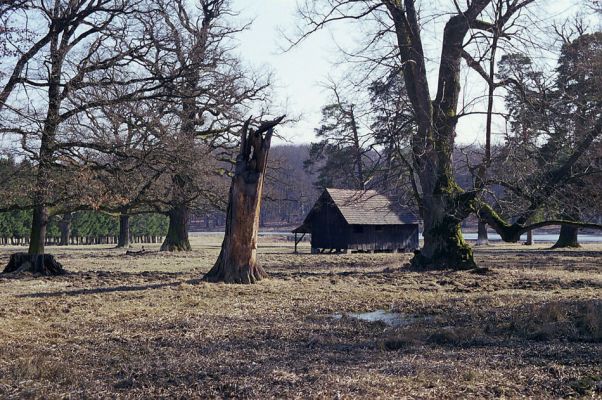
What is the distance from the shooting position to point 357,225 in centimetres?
4078

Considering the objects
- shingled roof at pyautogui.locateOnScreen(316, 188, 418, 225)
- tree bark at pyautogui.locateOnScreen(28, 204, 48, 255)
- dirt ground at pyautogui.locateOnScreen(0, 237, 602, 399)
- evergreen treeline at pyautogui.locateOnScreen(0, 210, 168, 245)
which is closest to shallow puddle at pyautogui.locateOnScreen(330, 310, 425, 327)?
dirt ground at pyautogui.locateOnScreen(0, 237, 602, 399)

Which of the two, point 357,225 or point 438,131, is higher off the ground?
point 438,131

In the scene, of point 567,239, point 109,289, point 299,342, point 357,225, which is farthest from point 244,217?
point 567,239

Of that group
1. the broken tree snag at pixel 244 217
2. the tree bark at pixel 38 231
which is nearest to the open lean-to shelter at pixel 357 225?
the tree bark at pixel 38 231

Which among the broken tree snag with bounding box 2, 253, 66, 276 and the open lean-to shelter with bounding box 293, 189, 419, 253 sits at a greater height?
the open lean-to shelter with bounding box 293, 189, 419, 253

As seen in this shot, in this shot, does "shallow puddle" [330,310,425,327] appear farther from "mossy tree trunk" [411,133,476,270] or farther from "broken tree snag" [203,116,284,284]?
"mossy tree trunk" [411,133,476,270]

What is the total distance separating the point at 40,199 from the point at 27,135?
1.84 metres

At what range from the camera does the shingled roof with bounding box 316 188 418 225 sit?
4058 cm

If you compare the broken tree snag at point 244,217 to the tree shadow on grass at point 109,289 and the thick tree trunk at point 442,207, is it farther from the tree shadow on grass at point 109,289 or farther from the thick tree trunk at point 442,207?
the thick tree trunk at point 442,207

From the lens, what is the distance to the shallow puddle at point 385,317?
10.9m

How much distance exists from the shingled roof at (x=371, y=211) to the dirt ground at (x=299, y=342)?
2435 centimetres

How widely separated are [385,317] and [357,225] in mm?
29230

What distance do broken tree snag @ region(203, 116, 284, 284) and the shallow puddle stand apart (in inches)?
227

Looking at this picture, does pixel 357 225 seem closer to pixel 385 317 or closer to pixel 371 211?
pixel 371 211
